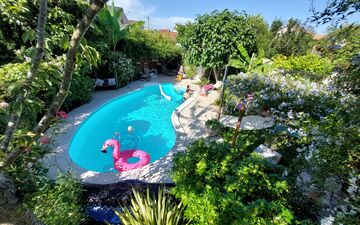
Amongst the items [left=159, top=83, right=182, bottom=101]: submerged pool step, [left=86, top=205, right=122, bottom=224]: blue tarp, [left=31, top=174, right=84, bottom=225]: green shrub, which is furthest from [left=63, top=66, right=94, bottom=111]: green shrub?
[left=86, top=205, right=122, bottom=224]: blue tarp

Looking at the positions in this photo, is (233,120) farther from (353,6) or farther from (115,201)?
(353,6)

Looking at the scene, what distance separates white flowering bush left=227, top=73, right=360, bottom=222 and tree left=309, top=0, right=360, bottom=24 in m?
0.89

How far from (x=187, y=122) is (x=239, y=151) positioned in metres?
6.29

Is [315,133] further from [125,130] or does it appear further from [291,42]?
[291,42]

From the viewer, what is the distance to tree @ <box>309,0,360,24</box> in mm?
2031

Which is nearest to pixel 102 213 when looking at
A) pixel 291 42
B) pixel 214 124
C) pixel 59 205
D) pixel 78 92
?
pixel 59 205

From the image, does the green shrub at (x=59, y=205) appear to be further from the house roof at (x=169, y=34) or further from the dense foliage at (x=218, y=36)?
the house roof at (x=169, y=34)

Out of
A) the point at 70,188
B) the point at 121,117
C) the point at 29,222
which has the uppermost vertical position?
the point at 29,222

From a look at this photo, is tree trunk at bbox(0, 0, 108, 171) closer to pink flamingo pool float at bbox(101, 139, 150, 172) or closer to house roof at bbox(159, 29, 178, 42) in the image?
pink flamingo pool float at bbox(101, 139, 150, 172)

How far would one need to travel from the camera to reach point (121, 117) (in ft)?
44.3

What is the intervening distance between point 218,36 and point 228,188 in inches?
462

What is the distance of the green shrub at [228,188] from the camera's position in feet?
10.7

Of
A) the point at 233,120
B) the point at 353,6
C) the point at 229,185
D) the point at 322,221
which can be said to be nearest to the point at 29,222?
the point at 229,185

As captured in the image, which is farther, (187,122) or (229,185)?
(187,122)
